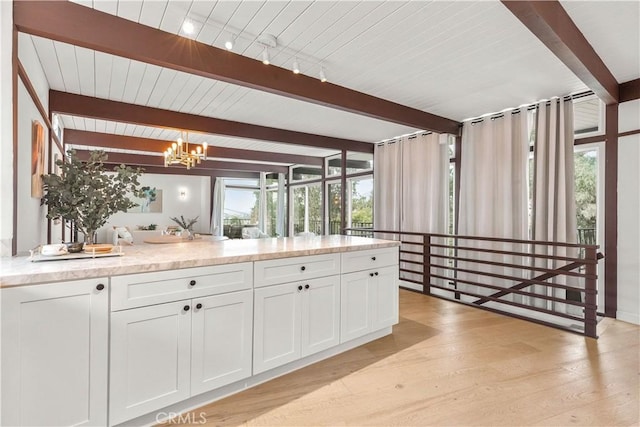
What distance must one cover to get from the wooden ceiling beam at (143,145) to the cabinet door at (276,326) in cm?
504

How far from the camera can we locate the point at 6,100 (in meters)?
1.74

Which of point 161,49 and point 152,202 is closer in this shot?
point 161,49

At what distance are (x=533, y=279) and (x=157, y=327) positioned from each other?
12.3ft

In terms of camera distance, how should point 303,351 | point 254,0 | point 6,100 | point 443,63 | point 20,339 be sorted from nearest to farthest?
point 20,339
point 6,100
point 254,0
point 303,351
point 443,63

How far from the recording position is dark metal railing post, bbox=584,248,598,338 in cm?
304

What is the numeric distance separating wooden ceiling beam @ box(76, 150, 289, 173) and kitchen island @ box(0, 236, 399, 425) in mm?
6181

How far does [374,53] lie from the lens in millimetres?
2723

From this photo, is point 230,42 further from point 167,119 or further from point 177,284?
point 167,119

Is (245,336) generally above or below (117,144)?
below

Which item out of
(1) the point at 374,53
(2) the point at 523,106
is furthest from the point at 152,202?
(2) the point at 523,106

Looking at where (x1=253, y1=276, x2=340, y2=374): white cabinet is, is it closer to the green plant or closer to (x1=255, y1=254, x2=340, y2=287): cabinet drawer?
(x1=255, y1=254, x2=340, y2=287): cabinet drawer

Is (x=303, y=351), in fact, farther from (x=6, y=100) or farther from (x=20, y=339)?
(x=6, y=100)

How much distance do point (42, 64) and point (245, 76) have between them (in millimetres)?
1790

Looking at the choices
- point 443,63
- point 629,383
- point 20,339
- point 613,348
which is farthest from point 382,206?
→ point 20,339
